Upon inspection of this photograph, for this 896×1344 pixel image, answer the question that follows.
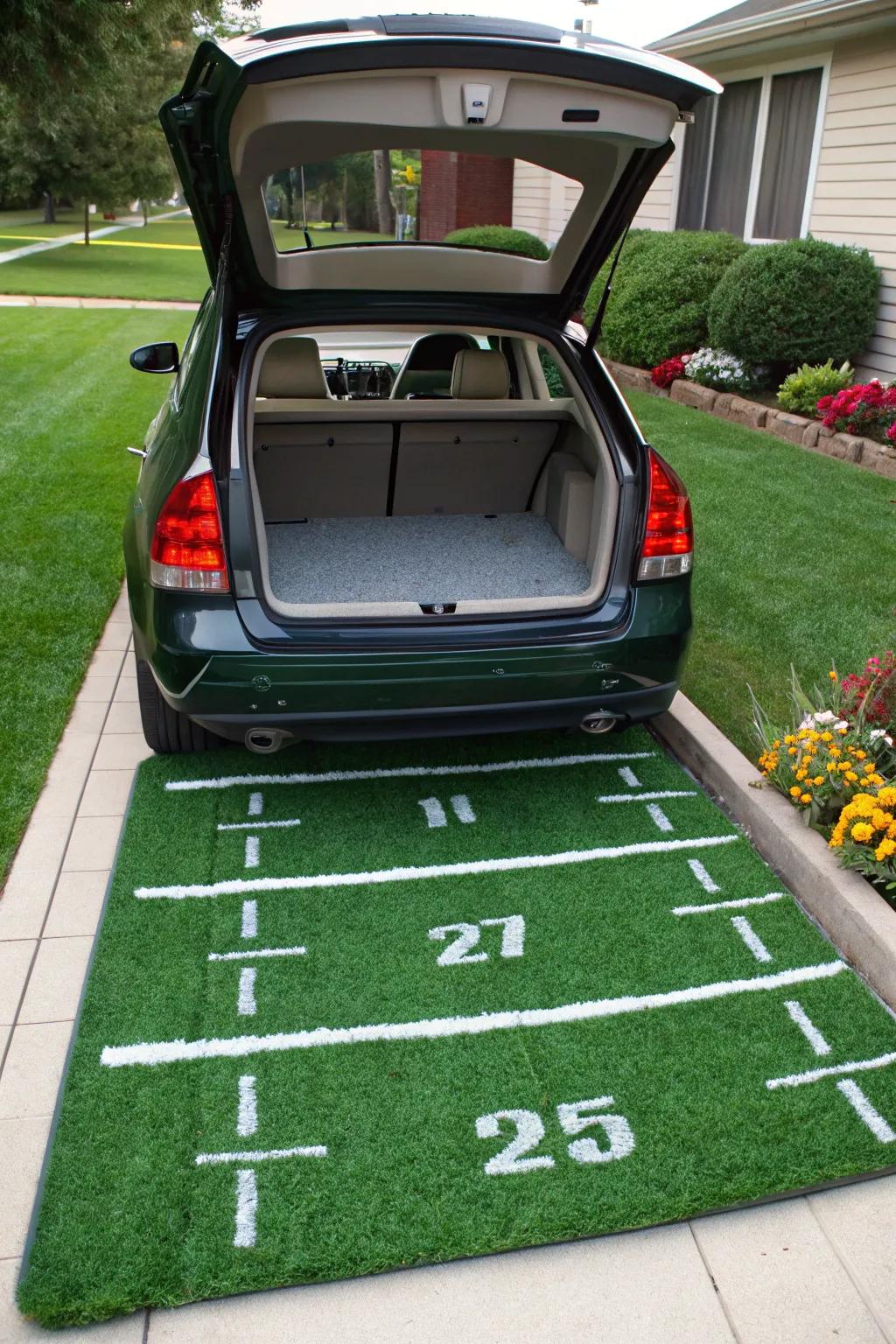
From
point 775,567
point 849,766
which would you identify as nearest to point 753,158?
point 775,567

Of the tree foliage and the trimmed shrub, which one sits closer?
the tree foliage

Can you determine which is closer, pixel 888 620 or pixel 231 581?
pixel 231 581

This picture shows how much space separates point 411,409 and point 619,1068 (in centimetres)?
272

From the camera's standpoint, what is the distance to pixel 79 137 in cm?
2625

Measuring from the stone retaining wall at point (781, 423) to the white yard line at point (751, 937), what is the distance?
5.54m

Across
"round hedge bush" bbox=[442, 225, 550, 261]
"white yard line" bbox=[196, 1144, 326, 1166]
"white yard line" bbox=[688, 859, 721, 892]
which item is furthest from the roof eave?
"white yard line" bbox=[196, 1144, 326, 1166]

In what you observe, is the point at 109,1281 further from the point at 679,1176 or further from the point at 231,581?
the point at 231,581

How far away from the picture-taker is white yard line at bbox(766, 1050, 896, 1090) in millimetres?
2551

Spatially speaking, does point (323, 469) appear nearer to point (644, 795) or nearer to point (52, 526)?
point (644, 795)

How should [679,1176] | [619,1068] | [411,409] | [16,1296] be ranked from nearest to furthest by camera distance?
[16,1296]
[679,1176]
[619,1068]
[411,409]

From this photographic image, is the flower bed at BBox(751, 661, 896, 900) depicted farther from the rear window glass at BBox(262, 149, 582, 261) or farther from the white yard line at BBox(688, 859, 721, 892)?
the rear window glass at BBox(262, 149, 582, 261)

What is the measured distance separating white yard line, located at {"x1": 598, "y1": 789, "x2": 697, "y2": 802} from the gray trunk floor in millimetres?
718

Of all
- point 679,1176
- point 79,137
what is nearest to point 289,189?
point 679,1176

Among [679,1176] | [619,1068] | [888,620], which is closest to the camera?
[679,1176]
